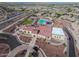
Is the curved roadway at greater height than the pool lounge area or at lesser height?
lesser

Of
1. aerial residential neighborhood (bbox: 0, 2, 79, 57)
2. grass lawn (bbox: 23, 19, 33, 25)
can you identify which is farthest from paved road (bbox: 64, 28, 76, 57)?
grass lawn (bbox: 23, 19, 33, 25)

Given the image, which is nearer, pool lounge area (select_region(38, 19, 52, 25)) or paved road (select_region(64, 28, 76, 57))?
paved road (select_region(64, 28, 76, 57))

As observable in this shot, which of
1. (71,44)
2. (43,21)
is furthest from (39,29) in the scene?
(71,44)

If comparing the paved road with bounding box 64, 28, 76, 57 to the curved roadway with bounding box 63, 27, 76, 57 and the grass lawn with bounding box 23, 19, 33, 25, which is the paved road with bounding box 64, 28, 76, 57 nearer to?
the curved roadway with bounding box 63, 27, 76, 57

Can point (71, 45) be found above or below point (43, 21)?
below

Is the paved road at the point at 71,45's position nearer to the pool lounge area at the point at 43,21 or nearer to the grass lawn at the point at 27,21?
the pool lounge area at the point at 43,21

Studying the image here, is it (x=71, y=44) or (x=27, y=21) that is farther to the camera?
(x=27, y=21)

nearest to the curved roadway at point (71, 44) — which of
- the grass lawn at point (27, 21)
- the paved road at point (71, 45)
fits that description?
the paved road at point (71, 45)

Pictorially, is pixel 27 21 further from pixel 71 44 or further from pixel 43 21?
pixel 71 44
